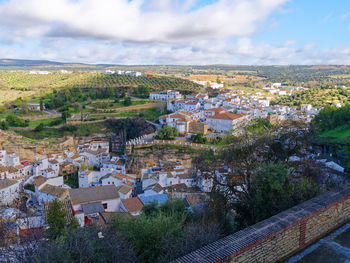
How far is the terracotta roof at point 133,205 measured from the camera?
18.0m

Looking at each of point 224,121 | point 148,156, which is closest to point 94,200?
point 148,156

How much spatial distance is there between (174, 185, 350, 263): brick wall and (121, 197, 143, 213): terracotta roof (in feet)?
45.4

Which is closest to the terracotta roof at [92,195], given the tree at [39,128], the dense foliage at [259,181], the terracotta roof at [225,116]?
the dense foliage at [259,181]

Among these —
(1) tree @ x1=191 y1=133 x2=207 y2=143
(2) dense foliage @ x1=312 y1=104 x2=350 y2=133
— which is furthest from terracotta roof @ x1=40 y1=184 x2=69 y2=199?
(2) dense foliage @ x1=312 y1=104 x2=350 y2=133

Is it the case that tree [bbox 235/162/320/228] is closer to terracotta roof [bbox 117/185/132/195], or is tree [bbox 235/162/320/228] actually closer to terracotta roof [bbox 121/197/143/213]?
terracotta roof [bbox 121/197/143/213]

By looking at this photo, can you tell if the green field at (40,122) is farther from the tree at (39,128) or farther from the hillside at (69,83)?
the hillside at (69,83)

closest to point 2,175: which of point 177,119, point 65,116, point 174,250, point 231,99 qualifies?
point 65,116

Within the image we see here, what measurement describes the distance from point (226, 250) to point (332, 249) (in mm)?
2081

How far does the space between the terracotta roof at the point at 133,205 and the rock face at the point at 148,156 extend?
32.0ft

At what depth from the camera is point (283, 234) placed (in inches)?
179

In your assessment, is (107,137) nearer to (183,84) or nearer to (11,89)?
(183,84)

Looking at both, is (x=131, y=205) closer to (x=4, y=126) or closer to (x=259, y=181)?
(x=259, y=181)

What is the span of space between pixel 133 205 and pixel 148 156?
11.2 metres

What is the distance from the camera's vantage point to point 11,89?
6362 cm
